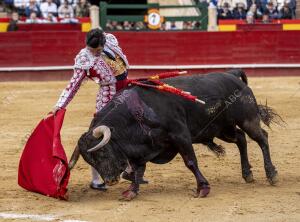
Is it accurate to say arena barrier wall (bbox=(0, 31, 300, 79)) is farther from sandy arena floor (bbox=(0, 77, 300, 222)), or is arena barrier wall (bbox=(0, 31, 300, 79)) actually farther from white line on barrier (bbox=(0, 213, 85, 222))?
white line on barrier (bbox=(0, 213, 85, 222))

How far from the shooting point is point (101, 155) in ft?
18.6

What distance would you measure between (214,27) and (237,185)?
975 centimetres

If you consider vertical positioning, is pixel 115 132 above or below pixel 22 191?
above

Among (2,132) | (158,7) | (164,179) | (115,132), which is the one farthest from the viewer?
(158,7)

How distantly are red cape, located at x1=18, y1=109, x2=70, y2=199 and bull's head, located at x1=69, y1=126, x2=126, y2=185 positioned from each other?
0.76 feet

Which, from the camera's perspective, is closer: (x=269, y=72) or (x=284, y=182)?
(x=284, y=182)

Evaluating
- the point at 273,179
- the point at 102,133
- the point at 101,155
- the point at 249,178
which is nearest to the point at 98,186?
the point at 101,155

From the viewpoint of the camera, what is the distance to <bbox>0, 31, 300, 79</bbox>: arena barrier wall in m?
14.5

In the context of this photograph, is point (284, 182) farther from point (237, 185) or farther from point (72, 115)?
point (72, 115)

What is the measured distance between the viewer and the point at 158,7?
1581 centimetres

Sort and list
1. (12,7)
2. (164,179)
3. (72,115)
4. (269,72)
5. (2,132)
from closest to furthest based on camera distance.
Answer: (164,179) → (2,132) → (72,115) → (269,72) → (12,7)

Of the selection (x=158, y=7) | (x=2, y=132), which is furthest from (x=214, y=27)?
(x=2, y=132)

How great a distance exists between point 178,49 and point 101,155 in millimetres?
9028

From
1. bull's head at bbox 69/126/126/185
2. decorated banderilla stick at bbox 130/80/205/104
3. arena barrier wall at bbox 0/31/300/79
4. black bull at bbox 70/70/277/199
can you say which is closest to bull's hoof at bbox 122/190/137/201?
black bull at bbox 70/70/277/199
